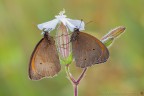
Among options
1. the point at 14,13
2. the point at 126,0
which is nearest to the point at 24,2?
the point at 14,13

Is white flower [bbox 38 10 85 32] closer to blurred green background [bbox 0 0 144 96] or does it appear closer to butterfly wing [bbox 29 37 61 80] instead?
butterfly wing [bbox 29 37 61 80]

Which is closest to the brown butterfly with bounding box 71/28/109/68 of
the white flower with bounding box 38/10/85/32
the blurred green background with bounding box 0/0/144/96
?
the white flower with bounding box 38/10/85/32

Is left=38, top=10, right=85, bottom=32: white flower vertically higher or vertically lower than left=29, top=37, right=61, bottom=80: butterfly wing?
higher

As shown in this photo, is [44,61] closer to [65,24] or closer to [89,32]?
[65,24]

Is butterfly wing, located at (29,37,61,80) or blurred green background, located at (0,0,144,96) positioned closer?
butterfly wing, located at (29,37,61,80)

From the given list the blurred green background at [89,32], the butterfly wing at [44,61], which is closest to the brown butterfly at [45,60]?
the butterfly wing at [44,61]

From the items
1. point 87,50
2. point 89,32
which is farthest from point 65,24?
point 89,32

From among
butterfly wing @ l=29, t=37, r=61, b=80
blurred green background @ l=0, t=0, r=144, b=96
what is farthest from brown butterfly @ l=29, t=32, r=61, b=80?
blurred green background @ l=0, t=0, r=144, b=96

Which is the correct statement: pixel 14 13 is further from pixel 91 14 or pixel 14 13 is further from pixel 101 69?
pixel 101 69
